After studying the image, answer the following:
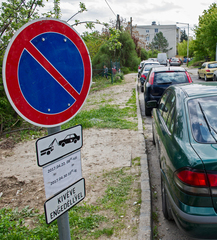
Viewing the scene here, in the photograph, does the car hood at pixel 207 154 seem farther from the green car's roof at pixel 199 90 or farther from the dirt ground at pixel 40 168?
the dirt ground at pixel 40 168

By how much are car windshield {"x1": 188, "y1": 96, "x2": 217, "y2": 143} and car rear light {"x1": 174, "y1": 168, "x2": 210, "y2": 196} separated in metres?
0.42

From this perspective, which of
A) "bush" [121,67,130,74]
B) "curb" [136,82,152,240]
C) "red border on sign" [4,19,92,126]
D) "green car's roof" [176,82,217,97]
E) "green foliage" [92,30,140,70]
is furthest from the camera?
"bush" [121,67,130,74]

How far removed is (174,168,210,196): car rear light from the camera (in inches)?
91.4

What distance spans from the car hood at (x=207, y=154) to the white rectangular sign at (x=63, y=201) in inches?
44.9

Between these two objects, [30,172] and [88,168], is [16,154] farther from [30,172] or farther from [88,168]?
[88,168]

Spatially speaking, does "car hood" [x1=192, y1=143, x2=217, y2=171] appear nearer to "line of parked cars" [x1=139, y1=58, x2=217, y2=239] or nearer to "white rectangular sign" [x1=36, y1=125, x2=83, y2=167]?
"line of parked cars" [x1=139, y1=58, x2=217, y2=239]

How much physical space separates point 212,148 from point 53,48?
5.75ft

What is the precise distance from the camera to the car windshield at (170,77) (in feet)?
29.2

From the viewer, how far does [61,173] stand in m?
1.86

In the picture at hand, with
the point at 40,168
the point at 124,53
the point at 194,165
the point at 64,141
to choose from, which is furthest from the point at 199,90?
the point at 124,53

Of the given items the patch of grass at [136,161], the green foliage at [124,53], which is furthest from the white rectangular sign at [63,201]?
the green foliage at [124,53]

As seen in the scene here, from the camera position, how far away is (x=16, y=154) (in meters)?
6.23

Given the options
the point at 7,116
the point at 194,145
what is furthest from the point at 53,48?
the point at 7,116

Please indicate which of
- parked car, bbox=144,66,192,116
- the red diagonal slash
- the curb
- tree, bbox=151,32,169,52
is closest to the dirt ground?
the curb
